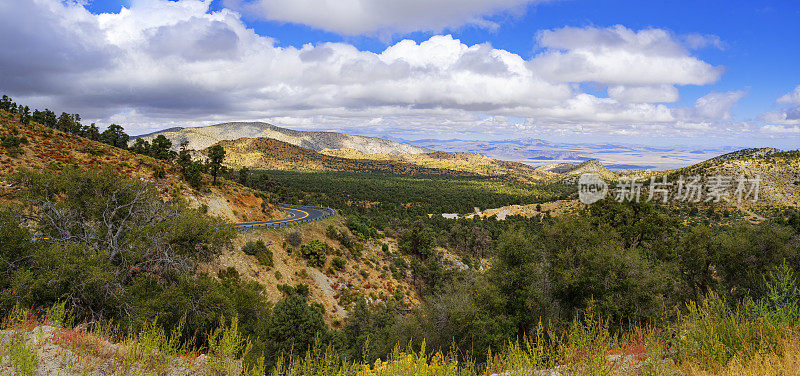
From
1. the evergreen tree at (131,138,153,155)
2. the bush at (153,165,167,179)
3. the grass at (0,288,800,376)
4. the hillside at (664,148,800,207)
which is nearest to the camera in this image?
the grass at (0,288,800,376)

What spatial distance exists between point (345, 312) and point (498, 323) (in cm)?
1974

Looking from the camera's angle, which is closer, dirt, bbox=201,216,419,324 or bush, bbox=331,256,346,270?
dirt, bbox=201,216,419,324

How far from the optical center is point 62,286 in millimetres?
11273

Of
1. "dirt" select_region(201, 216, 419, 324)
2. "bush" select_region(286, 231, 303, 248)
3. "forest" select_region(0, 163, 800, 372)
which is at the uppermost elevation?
"forest" select_region(0, 163, 800, 372)

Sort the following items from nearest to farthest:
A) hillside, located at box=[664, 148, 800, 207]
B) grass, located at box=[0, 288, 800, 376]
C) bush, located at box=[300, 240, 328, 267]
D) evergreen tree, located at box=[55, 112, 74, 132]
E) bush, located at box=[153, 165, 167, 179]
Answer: grass, located at box=[0, 288, 800, 376] → bush, located at box=[300, 240, 328, 267] → bush, located at box=[153, 165, 167, 179] → evergreen tree, located at box=[55, 112, 74, 132] → hillside, located at box=[664, 148, 800, 207]

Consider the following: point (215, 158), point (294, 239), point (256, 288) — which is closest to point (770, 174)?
point (294, 239)

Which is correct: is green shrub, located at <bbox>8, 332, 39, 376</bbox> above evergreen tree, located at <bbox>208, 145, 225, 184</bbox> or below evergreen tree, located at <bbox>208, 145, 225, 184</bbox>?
below

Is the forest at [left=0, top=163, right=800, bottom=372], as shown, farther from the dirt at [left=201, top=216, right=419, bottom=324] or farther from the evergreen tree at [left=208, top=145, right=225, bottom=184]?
the evergreen tree at [left=208, top=145, right=225, bottom=184]

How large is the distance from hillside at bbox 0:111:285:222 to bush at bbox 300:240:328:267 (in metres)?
9.70

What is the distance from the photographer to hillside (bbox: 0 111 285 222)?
33.7 meters

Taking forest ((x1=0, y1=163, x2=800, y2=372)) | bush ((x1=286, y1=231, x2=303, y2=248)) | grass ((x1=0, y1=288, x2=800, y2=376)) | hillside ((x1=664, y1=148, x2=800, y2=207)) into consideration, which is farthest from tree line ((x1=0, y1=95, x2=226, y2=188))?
hillside ((x1=664, y1=148, x2=800, y2=207))

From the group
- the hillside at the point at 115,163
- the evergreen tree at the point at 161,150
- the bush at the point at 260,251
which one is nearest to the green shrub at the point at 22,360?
the bush at the point at 260,251

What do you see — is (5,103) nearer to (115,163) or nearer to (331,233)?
(115,163)

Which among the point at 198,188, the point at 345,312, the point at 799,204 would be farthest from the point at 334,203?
the point at 799,204
